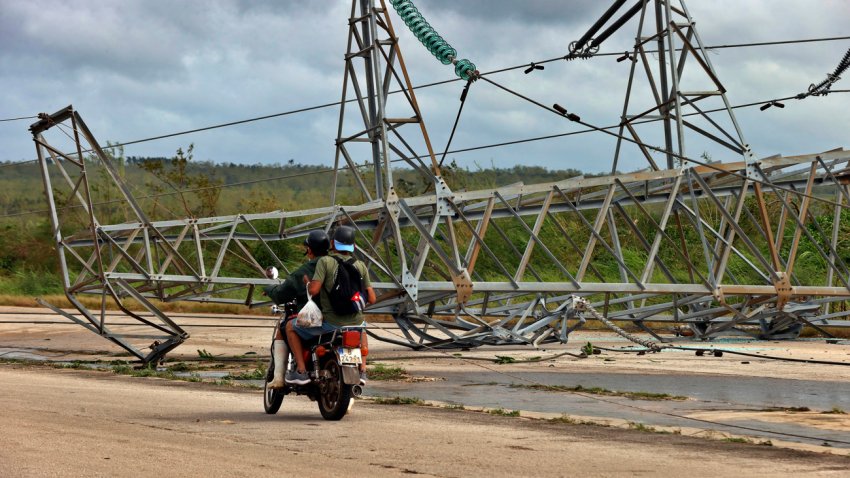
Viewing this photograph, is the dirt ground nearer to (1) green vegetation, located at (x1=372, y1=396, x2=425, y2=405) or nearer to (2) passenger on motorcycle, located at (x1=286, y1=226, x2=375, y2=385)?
(1) green vegetation, located at (x1=372, y1=396, x2=425, y2=405)

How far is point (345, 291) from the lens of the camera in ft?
38.0

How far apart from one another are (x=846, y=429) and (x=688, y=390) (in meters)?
4.45

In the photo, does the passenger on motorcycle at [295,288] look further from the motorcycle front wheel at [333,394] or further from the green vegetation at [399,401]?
the green vegetation at [399,401]

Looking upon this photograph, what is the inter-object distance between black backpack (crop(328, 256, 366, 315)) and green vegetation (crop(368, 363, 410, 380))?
6672 millimetres

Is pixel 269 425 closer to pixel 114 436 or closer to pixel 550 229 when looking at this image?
pixel 114 436

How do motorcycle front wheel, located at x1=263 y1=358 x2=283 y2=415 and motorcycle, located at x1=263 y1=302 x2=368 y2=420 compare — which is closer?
motorcycle, located at x1=263 y1=302 x2=368 y2=420

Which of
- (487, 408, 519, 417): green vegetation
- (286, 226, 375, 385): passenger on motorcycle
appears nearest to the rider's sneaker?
(286, 226, 375, 385): passenger on motorcycle

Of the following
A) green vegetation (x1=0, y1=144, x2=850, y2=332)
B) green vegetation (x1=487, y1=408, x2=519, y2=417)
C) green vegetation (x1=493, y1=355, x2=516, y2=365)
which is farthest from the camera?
green vegetation (x1=0, y1=144, x2=850, y2=332)

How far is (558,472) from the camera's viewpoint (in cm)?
827

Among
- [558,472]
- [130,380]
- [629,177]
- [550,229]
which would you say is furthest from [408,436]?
[550,229]

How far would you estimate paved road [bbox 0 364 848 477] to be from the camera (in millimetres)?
8336

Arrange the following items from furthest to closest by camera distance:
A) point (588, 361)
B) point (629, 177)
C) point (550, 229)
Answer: point (550, 229) < point (629, 177) < point (588, 361)

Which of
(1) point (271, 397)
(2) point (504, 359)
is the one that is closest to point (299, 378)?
(1) point (271, 397)

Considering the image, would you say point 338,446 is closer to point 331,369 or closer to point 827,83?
point 331,369
